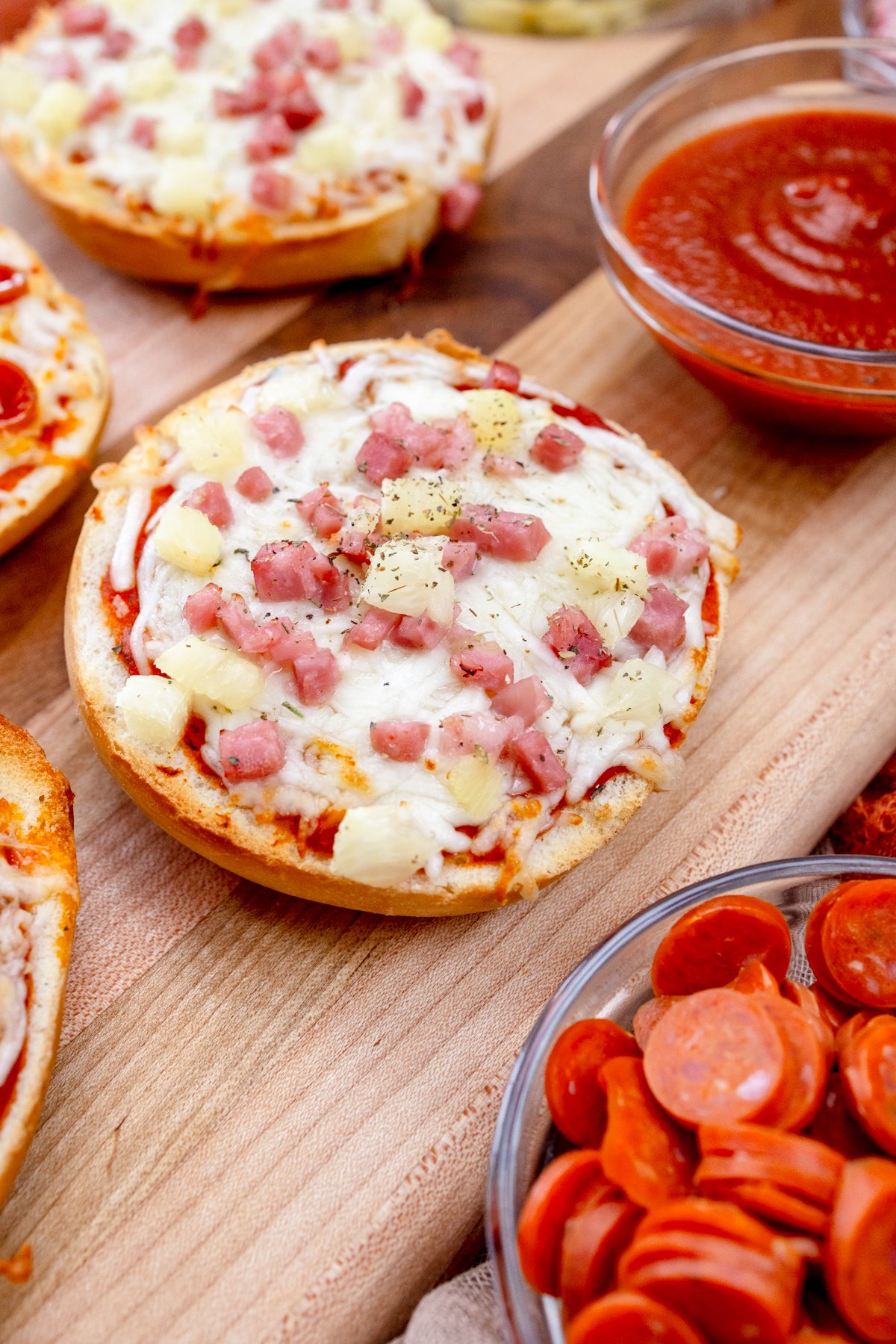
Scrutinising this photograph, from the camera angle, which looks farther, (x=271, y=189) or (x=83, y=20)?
(x=83, y=20)

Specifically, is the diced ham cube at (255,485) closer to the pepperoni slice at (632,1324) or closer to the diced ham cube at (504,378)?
the diced ham cube at (504,378)

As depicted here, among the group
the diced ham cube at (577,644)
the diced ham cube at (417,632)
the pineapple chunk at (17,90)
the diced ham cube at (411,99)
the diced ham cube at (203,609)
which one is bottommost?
the diced ham cube at (577,644)

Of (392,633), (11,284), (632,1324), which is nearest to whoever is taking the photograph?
(632,1324)

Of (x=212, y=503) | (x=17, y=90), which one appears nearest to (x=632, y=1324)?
(x=212, y=503)

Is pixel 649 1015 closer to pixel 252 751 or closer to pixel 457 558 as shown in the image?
pixel 252 751

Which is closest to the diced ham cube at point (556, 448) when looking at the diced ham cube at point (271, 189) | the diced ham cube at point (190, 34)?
the diced ham cube at point (271, 189)

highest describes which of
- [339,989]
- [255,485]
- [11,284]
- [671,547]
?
[11,284]
